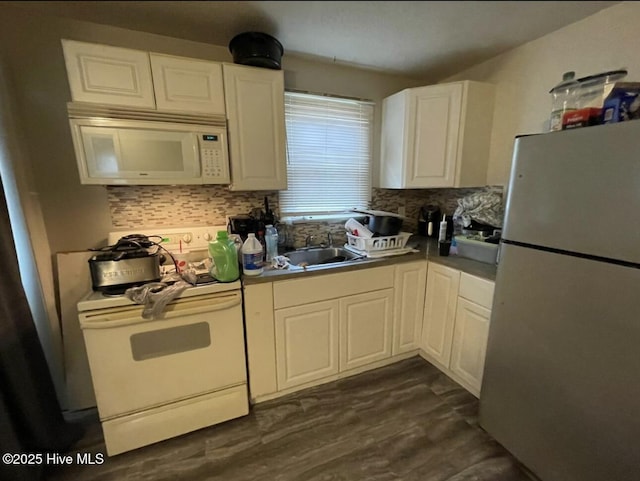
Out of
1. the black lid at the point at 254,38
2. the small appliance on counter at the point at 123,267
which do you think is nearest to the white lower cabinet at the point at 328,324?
the small appliance on counter at the point at 123,267

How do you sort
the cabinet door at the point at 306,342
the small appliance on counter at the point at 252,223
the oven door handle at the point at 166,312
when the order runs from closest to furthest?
the oven door handle at the point at 166,312, the cabinet door at the point at 306,342, the small appliance on counter at the point at 252,223

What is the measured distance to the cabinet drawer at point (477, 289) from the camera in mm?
1572

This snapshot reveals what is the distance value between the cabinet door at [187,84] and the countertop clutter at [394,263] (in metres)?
0.96

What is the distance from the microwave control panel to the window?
0.60 m

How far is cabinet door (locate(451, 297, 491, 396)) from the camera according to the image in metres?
1.63

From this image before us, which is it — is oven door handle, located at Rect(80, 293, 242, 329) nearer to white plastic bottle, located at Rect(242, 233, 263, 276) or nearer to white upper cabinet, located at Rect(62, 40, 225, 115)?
white plastic bottle, located at Rect(242, 233, 263, 276)

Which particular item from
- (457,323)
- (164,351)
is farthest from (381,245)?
(164,351)

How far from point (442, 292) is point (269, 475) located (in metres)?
1.41

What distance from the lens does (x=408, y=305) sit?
201 centimetres

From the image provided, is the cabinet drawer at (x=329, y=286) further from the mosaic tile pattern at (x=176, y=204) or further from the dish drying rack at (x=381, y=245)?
the mosaic tile pattern at (x=176, y=204)

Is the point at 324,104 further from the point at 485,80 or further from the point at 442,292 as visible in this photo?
the point at 442,292

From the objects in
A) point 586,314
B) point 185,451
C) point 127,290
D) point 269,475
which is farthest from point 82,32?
point 586,314

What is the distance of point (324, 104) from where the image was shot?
216 centimetres

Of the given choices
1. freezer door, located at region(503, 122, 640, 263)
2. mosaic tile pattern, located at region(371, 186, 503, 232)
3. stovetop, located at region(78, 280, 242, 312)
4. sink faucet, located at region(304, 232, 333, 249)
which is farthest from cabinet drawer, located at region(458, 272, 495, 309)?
stovetop, located at region(78, 280, 242, 312)
